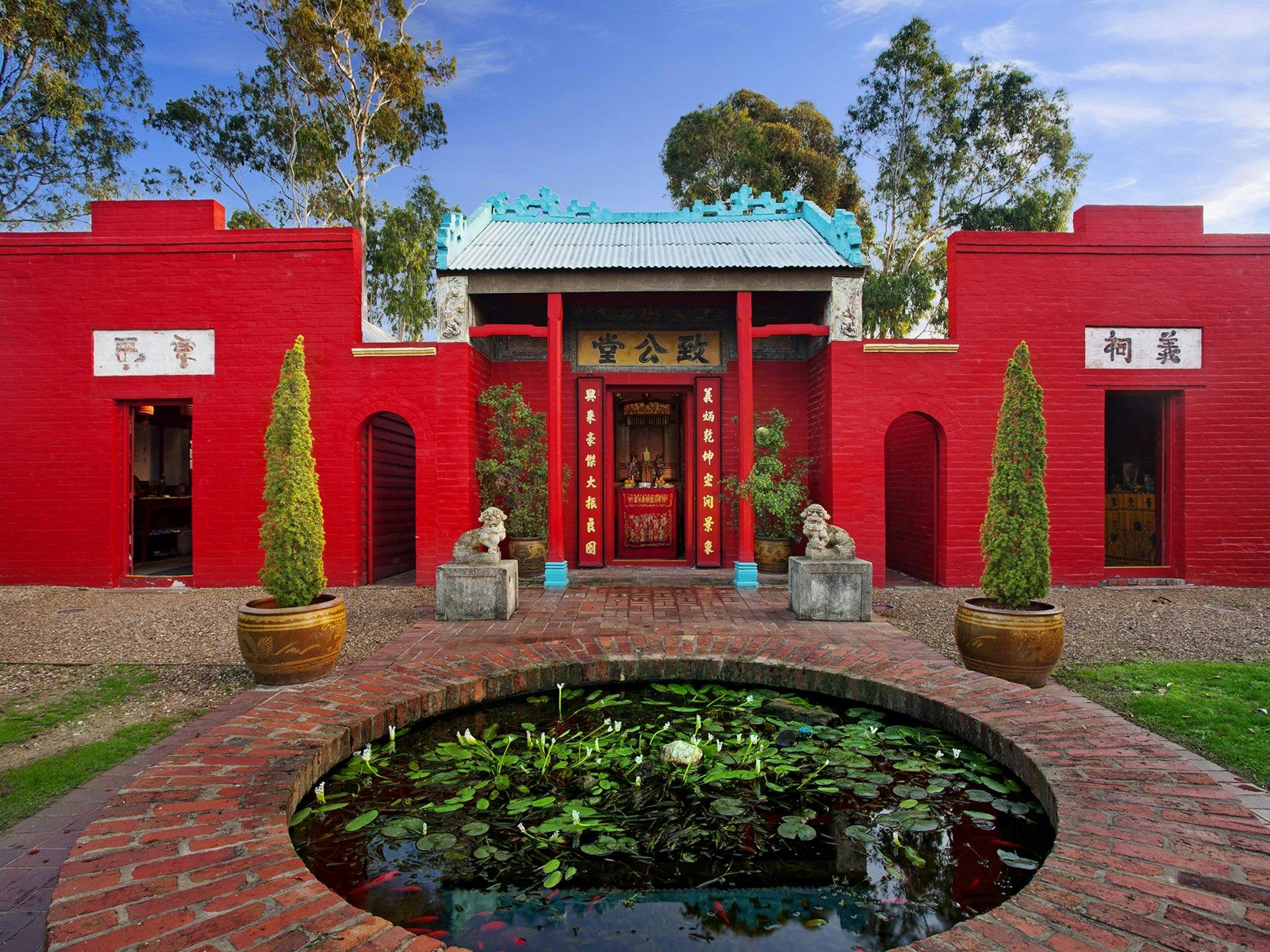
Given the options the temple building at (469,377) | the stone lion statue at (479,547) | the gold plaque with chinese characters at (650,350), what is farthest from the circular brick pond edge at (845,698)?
the gold plaque with chinese characters at (650,350)

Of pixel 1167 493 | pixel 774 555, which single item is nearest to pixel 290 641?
pixel 774 555

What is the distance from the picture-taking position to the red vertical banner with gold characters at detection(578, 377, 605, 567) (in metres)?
8.85

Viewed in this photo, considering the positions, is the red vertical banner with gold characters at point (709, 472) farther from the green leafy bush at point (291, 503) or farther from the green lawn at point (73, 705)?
the green lawn at point (73, 705)

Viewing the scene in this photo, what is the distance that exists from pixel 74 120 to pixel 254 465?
1220 cm

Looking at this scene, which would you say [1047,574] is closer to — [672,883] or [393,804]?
[672,883]

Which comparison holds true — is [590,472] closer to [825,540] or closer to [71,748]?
[825,540]

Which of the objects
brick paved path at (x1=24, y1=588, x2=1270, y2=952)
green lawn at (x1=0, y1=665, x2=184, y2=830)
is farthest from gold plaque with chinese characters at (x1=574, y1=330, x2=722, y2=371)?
green lawn at (x1=0, y1=665, x2=184, y2=830)

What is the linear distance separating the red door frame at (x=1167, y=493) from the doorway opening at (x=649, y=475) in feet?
17.6

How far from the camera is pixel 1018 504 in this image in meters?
4.26

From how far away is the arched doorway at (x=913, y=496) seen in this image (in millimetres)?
8422

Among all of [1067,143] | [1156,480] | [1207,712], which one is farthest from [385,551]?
[1067,143]

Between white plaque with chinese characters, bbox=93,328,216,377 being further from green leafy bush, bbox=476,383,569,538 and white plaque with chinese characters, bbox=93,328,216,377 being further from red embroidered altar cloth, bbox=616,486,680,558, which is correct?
red embroidered altar cloth, bbox=616,486,680,558

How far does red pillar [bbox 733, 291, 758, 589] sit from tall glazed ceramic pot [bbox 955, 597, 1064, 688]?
3.36m

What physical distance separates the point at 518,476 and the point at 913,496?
541cm
